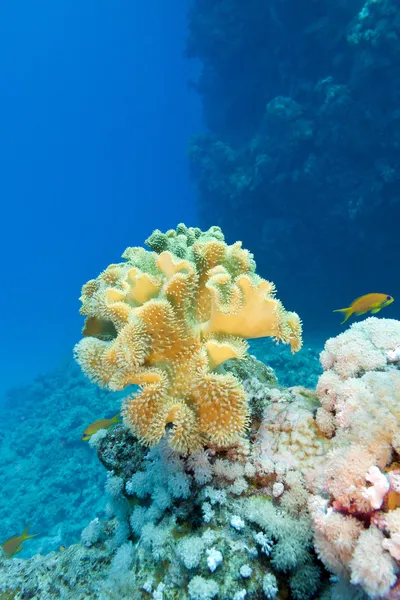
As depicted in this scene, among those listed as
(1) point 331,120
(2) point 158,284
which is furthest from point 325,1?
(2) point 158,284

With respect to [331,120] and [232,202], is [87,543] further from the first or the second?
[232,202]

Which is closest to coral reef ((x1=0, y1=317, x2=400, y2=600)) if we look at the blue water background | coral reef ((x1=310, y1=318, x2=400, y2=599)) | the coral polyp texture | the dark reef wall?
coral reef ((x1=310, y1=318, x2=400, y2=599))

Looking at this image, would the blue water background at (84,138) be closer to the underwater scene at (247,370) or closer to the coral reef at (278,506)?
the underwater scene at (247,370)

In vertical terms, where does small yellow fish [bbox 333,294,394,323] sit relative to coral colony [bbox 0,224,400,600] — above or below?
above

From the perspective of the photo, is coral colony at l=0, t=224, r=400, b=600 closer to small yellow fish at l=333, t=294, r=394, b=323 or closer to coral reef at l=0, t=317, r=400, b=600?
coral reef at l=0, t=317, r=400, b=600

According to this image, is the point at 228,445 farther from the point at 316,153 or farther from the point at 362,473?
the point at 316,153

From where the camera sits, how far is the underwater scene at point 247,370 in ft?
5.85

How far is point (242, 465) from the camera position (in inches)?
84.4

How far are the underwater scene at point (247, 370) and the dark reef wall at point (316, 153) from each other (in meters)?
0.11

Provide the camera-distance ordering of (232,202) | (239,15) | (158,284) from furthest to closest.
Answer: (239,15), (232,202), (158,284)

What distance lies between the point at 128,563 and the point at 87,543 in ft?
3.51

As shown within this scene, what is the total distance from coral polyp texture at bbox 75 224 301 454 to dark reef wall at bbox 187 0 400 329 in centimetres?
1625

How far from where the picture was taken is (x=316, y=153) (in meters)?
17.9

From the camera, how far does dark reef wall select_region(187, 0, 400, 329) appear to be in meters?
15.7
